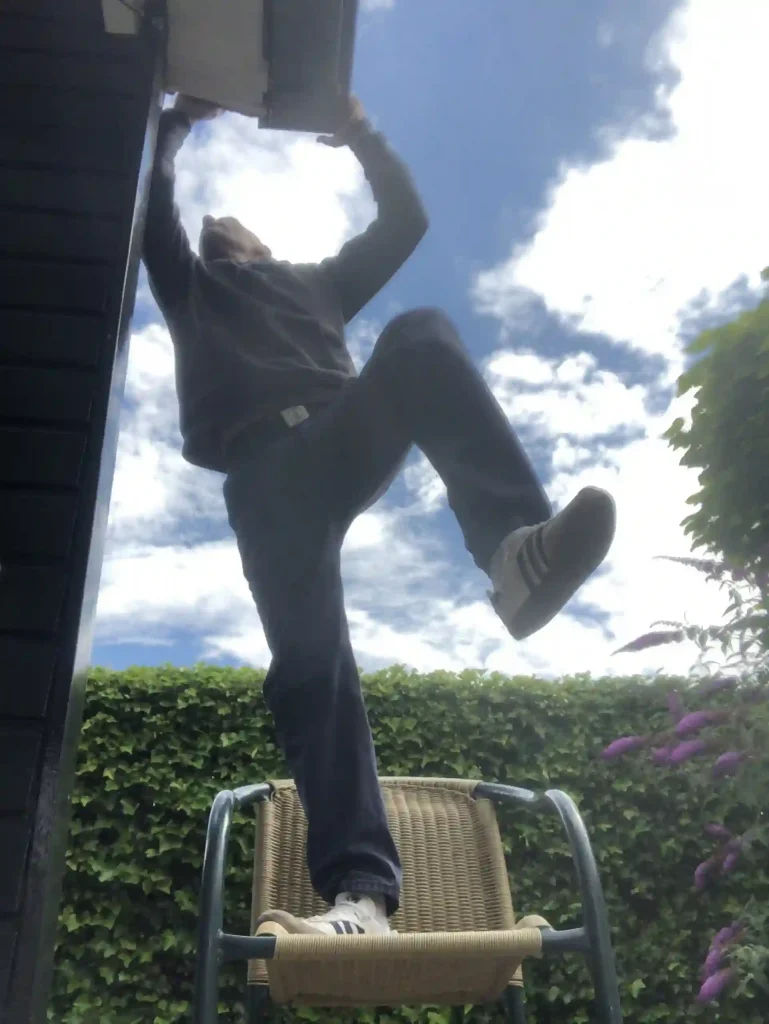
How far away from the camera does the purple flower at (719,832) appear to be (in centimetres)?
225

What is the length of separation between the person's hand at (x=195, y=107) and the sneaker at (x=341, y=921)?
129 centimetres

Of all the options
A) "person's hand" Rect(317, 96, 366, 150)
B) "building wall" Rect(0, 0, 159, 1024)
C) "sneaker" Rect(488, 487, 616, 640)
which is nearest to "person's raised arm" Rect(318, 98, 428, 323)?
"person's hand" Rect(317, 96, 366, 150)

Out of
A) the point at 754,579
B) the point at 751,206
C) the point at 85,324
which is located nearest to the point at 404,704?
the point at 754,579

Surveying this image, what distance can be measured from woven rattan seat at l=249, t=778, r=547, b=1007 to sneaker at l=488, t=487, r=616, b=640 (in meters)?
0.41

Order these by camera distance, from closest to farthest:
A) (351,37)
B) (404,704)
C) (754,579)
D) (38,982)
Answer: (38,982) < (351,37) < (754,579) < (404,704)

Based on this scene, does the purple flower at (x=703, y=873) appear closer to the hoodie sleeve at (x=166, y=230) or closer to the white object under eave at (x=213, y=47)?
the hoodie sleeve at (x=166, y=230)

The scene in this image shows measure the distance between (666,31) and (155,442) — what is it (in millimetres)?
2429

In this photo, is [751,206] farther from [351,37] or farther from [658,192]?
[351,37]

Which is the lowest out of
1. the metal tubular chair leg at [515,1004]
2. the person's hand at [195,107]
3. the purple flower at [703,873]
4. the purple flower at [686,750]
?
the metal tubular chair leg at [515,1004]

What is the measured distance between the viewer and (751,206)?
292cm

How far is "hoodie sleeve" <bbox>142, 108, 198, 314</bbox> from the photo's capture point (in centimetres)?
143

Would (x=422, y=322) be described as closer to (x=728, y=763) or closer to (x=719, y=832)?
(x=728, y=763)

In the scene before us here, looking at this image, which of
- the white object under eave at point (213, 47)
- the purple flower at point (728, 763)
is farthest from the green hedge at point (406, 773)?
the white object under eave at point (213, 47)

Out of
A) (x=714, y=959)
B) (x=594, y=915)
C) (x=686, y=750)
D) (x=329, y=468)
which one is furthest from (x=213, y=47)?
(x=714, y=959)
